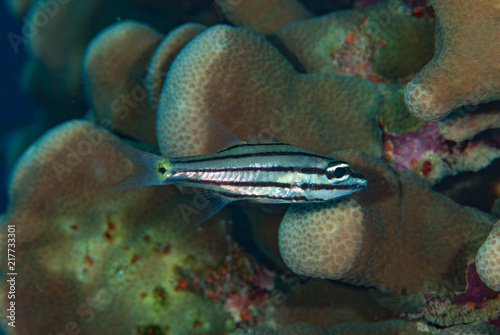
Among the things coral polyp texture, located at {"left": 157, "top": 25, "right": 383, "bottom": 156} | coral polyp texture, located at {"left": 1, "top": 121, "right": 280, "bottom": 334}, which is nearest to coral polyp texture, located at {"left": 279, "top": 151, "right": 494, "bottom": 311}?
coral polyp texture, located at {"left": 157, "top": 25, "right": 383, "bottom": 156}

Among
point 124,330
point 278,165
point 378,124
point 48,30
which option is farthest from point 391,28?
point 48,30

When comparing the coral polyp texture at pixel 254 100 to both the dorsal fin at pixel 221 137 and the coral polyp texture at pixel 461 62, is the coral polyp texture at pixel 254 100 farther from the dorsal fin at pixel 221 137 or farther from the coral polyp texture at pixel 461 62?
the coral polyp texture at pixel 461 62

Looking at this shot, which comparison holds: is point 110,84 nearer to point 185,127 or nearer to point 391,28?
point 185,127

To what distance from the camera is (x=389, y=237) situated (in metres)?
3.10

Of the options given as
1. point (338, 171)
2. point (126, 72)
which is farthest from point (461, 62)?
point (126, 72)

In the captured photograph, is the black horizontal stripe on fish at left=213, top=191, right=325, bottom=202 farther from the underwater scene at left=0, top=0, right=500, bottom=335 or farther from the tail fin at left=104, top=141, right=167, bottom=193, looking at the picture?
the tail fin at left=104, top=141, right=167, bottom=193

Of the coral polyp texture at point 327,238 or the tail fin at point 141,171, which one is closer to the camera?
the tail fin at point 141,171

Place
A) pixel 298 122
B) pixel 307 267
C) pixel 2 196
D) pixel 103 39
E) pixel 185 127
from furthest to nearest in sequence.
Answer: pixel 2 196 < pixel 103 39 < pixel 298 122 < pixel 185 127 < pixel 307 267

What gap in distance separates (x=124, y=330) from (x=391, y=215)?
11.8ft

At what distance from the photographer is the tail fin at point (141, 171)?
2.50 metres

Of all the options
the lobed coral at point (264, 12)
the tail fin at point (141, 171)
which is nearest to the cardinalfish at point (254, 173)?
the tail fin at point (141, 171)

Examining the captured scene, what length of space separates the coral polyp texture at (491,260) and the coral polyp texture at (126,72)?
170 inches

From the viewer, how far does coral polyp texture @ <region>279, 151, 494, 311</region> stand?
9.23 ft

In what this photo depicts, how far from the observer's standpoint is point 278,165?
2.47m
